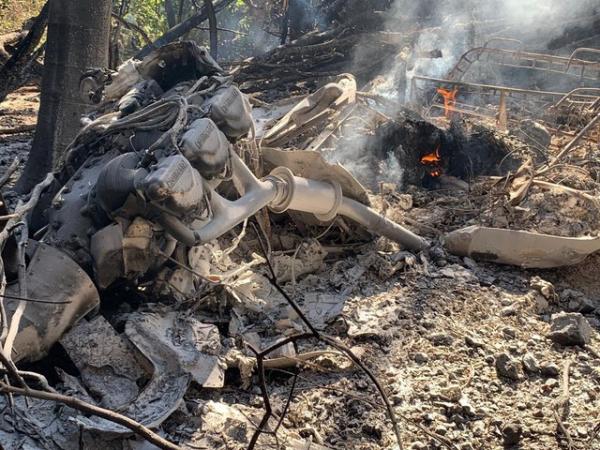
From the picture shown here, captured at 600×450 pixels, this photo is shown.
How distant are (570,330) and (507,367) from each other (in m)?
0.67

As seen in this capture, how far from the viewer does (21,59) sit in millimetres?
8234

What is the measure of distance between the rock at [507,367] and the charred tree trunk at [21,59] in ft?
20.9

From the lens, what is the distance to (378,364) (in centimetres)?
401

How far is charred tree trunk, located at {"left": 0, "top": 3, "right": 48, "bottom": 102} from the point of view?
8.06m

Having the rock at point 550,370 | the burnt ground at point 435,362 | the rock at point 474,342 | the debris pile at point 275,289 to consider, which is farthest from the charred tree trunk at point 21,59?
the rock at point 550,370

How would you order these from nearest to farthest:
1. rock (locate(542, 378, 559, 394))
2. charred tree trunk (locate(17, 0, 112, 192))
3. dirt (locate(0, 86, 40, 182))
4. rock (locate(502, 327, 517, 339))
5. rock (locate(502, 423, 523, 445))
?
rock (locate(502, 423, 523, 445)), rock (locate(542, 378, 559, 394)), rock (locate(502, 327, 517, 339)), charred tree trunk (locate(17, 0, 112, 192)), dirt (locate(0, 86, 40, 182))

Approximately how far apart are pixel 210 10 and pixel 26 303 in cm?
865

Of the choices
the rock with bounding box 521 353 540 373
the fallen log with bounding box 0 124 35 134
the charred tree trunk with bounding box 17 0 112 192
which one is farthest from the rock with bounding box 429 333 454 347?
the fallen log with bounding box 0 124 35 134

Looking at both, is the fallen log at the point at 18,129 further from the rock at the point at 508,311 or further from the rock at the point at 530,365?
the rock at the point at 530,365

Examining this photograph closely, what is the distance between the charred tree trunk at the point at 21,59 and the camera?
26.5 feet

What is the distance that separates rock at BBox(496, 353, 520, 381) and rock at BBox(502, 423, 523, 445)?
538mm

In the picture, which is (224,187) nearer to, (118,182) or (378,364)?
(118,182)

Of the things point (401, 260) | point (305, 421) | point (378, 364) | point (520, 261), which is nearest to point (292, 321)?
point (378, 364)

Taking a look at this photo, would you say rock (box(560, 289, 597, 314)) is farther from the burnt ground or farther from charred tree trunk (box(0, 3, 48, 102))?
charred tree trunk (box(0, 3, 48, 102))
